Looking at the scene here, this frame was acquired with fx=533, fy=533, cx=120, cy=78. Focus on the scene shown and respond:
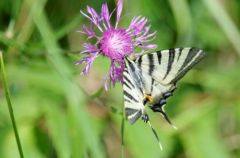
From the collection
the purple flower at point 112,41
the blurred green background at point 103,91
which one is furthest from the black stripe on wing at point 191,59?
the blurred green background at point 103,91

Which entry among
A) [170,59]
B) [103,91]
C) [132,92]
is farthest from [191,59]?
[103,91]

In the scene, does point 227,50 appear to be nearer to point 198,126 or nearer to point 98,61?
point 198,126

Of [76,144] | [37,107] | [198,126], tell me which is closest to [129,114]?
[76,144]

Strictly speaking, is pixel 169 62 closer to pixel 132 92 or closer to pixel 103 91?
pixel 132 92

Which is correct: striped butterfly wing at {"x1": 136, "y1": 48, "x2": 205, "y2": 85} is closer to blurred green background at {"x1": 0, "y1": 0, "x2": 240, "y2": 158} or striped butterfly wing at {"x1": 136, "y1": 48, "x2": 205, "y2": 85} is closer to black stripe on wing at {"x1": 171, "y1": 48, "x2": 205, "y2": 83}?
black stripe on wing at {"x1": 171, "y1": 48, "x2": 205, "y2": 83}

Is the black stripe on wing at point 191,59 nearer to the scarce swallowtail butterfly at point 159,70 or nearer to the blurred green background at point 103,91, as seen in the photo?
the scarce swallowtail butterfly at point 159,70
